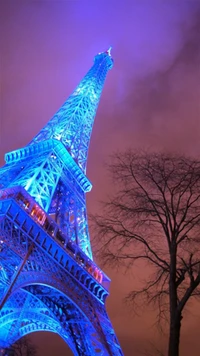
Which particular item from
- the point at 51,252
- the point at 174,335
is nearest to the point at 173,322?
the point at 174,335

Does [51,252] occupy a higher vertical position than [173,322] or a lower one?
higher

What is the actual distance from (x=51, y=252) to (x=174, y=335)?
15.2 m

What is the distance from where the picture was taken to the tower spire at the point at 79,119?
33094 mm

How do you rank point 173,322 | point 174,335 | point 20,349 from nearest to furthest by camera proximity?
point 174,335, point 173,322, point 20,349

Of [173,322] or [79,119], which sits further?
[79,119]

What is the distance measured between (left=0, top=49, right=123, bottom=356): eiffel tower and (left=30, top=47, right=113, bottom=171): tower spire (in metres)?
0.15

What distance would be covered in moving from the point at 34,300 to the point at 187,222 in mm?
19591

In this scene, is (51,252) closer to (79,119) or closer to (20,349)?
(20,349)

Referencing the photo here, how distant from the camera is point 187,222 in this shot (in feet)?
31.2

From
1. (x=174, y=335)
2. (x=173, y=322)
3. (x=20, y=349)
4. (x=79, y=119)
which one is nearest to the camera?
(x=174, y=335)

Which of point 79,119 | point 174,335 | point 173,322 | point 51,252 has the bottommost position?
point 174,335

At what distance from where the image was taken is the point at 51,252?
22156 mm

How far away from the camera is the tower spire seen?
1303 inches

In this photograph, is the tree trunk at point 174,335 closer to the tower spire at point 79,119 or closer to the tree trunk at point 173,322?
the tree trunk at point 173,322
